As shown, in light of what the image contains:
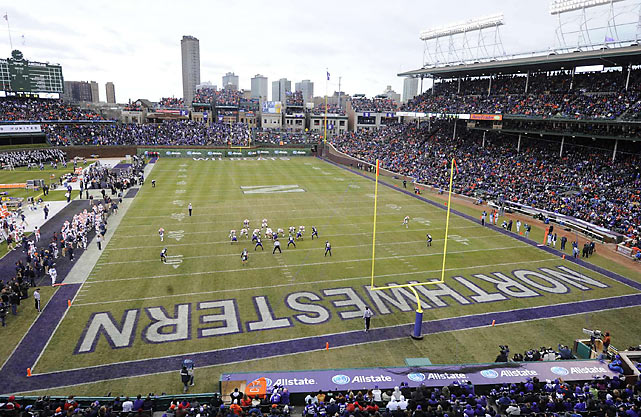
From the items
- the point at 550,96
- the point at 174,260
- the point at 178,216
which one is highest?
the point at 550,96

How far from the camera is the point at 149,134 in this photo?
78.3m

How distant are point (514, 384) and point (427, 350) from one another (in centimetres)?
398

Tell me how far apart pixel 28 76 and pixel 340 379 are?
8831 centimetres

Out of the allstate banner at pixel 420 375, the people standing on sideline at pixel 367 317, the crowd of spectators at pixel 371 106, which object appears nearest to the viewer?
the allstate banner at pixel 420 375

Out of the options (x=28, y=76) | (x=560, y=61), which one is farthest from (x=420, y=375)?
(x=28, y=76)

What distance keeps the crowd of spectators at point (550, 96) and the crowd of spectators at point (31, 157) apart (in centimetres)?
5705

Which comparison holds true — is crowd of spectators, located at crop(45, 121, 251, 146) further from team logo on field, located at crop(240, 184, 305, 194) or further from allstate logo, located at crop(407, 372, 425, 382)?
allstate logo, located at crop(407, 372, 425, 382)

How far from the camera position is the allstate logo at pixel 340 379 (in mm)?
11586

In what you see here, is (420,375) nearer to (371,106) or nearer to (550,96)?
(550,96)

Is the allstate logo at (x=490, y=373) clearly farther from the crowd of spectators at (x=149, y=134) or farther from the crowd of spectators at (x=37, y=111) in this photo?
the crowd of spectators at (x=37, y=111)

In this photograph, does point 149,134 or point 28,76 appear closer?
point 28,76

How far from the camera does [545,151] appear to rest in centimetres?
4591

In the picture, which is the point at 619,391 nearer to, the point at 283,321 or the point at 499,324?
the point at 499,324

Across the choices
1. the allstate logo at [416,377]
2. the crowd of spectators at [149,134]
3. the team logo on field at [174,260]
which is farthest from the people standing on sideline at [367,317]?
the crowd of spectators at [149,134]
